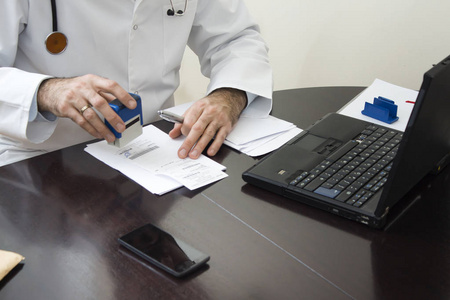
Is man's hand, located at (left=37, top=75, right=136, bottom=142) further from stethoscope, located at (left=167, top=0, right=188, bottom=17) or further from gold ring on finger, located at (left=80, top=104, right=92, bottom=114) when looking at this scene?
stethoscope, located at (left=167, top=0, right=188, bottom=17)

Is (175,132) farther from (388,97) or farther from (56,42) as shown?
(388,97)

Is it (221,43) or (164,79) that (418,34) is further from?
(164,79)

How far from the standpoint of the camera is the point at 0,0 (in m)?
1.10

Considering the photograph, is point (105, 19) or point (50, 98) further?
point (105, 19)

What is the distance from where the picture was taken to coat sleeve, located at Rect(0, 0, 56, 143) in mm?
1011

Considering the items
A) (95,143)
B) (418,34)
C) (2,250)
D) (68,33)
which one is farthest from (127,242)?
(418,34)

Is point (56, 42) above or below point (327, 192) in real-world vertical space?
above

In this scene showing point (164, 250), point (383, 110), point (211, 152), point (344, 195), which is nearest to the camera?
point (164, 250)

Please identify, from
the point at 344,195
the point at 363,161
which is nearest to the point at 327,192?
the point at 344,195

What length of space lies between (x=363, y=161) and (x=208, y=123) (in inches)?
14.3

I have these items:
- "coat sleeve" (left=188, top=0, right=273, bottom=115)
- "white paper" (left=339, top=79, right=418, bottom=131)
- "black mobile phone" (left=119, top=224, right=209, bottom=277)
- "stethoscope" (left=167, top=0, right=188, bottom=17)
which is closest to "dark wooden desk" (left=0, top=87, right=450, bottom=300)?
"black mobile phone" (left=119, top=224, right=209, bottom=277)

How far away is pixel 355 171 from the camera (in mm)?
900

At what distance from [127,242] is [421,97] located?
0.47 m

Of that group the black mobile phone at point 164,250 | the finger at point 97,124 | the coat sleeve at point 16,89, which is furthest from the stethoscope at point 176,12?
the black mobile phone at point 164,250
